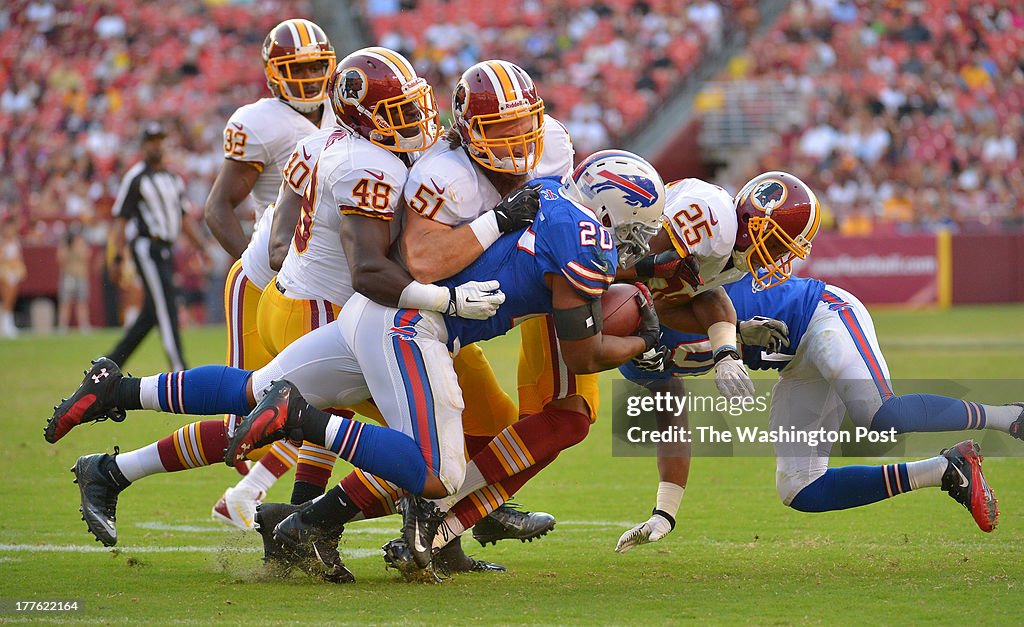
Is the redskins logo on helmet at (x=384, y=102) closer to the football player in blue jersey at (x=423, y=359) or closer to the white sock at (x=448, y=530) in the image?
the football player in blue jersey at (x=423, y=359)

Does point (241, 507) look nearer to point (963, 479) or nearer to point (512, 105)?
point (512, 105)

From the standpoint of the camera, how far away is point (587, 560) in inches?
195

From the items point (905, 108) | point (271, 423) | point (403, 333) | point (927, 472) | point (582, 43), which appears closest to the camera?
point (271, 423)

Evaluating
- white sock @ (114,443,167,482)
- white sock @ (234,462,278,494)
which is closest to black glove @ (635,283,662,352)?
white sock @ (114,443,167,482)

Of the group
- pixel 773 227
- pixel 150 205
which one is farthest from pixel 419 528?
pixel 150 205

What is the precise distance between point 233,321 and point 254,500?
770 mm

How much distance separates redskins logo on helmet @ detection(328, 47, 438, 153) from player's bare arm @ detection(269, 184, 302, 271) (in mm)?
501

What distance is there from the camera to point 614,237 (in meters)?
4.59

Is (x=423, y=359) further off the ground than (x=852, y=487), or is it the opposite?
(x=423, y=359)

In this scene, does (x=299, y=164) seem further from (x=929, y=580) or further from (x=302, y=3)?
(x=302, y=3)

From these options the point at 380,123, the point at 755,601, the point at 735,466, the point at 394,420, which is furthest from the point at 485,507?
the point at 735,466

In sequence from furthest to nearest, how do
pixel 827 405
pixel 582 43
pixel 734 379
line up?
pixel 582 43 → pixel 827 405 → pixel 734 379

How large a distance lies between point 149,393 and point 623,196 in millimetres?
1813

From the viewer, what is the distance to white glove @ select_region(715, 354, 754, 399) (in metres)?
4.62
